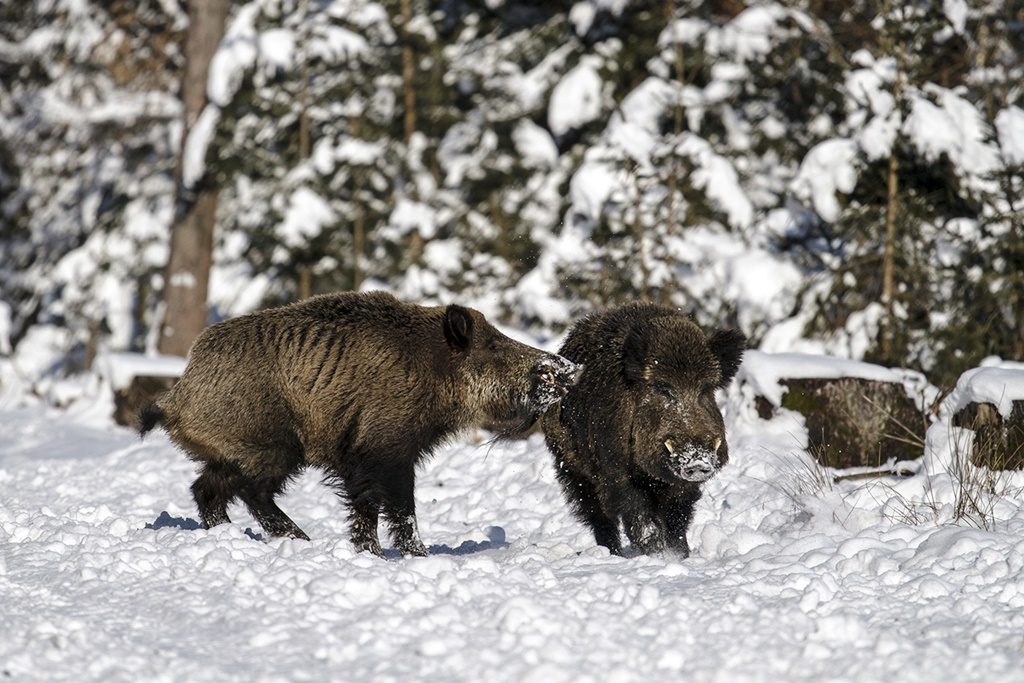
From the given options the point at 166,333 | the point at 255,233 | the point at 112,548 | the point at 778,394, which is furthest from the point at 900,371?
the point at 166,333

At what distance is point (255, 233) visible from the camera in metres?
18.4

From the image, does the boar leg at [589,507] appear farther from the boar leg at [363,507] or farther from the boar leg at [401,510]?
the boar leg at [363,507]

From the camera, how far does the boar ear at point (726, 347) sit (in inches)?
280

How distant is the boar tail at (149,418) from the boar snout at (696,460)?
317cm

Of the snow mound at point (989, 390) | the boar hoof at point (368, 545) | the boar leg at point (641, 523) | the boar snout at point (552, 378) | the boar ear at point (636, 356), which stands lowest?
the boar hoof at point (368, 545)

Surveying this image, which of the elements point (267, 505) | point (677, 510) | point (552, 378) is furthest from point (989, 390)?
point (267, 505)

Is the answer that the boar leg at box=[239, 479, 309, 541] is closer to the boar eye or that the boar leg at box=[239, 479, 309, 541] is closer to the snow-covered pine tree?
the boar eye

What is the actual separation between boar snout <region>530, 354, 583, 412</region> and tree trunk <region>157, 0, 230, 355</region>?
12338 mm

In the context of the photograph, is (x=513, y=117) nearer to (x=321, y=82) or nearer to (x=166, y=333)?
(x=321, y=82)

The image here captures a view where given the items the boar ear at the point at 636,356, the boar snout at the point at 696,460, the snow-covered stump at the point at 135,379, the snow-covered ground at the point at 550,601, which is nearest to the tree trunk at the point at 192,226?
the snow-covered stump at the point at 135,379

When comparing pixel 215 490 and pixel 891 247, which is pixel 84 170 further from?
pixel 215 490

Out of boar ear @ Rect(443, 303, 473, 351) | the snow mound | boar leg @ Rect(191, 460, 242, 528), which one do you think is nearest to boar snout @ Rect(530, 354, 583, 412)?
boar ear @ Rect(443, 303, 473, 351)

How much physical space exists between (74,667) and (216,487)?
316 centimetres

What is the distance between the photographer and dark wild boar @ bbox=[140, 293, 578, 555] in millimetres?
7035
